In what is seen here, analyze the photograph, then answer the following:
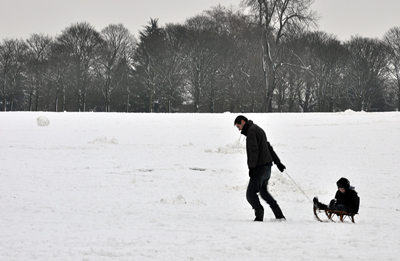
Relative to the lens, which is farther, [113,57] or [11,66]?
[11,66]

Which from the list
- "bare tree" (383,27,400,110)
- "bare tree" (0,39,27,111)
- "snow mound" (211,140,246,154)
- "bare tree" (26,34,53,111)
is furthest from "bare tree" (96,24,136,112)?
"snow mound" (211,140,246,154)

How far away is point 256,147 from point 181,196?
9.30ft

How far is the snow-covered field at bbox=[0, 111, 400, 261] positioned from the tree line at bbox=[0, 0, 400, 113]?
28.7 metres

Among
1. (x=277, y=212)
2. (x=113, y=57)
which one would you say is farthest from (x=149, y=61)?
(x=277, y=212)

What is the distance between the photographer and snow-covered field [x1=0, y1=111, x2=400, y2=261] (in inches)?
219

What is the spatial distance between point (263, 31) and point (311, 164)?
83.4ft

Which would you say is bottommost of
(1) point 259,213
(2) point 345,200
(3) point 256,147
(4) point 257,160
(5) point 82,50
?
(1) point 259,213

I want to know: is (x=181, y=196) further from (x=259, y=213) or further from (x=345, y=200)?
(x=345, y=200)

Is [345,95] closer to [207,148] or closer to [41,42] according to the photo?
[41,42]

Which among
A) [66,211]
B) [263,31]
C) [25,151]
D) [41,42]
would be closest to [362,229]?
[66,211]

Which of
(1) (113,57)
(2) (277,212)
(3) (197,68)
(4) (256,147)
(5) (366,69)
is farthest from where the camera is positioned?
(5) (366,69)

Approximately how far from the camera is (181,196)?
9.52 m

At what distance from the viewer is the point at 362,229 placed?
22.9 feet

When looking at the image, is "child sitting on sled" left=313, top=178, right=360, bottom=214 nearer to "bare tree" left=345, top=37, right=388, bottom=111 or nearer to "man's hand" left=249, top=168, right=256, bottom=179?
"man's hand" left=249, top=168, right=256, bottom=179
